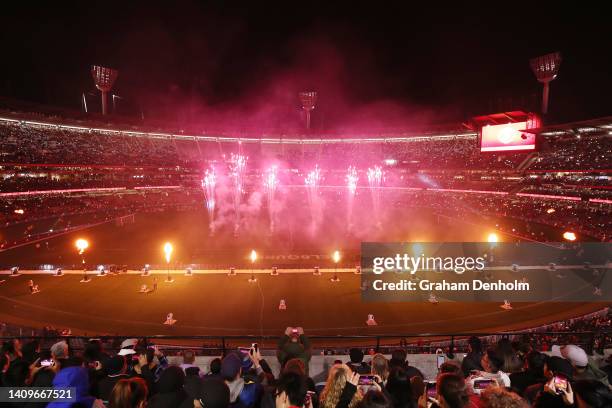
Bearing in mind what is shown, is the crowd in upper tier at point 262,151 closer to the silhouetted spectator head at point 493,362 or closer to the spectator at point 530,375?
the spectator at point 530,375

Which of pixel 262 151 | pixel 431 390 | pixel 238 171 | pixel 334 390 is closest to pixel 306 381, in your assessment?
pixel 334 390

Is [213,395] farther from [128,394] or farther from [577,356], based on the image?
[577,356]

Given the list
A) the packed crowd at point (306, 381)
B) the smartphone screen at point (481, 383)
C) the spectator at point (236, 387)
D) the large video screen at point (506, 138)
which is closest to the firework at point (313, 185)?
the large video screen at point (506, 138)

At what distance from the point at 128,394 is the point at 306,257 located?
2588 cm

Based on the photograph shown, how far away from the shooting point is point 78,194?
48.0 metres

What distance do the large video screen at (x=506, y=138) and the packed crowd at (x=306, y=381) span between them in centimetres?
4068

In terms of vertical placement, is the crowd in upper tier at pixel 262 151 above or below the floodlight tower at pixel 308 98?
below

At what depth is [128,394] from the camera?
151 inches

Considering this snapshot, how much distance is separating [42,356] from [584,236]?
3651cm

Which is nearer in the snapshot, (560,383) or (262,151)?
(560,383)

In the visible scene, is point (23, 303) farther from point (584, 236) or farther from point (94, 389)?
point (584, 236)

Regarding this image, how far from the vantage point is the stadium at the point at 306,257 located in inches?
213

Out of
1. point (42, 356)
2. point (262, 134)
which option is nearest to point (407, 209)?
point (262, 134)

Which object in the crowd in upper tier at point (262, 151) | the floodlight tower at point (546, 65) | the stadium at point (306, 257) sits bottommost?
the stadium at point (306, 257)
